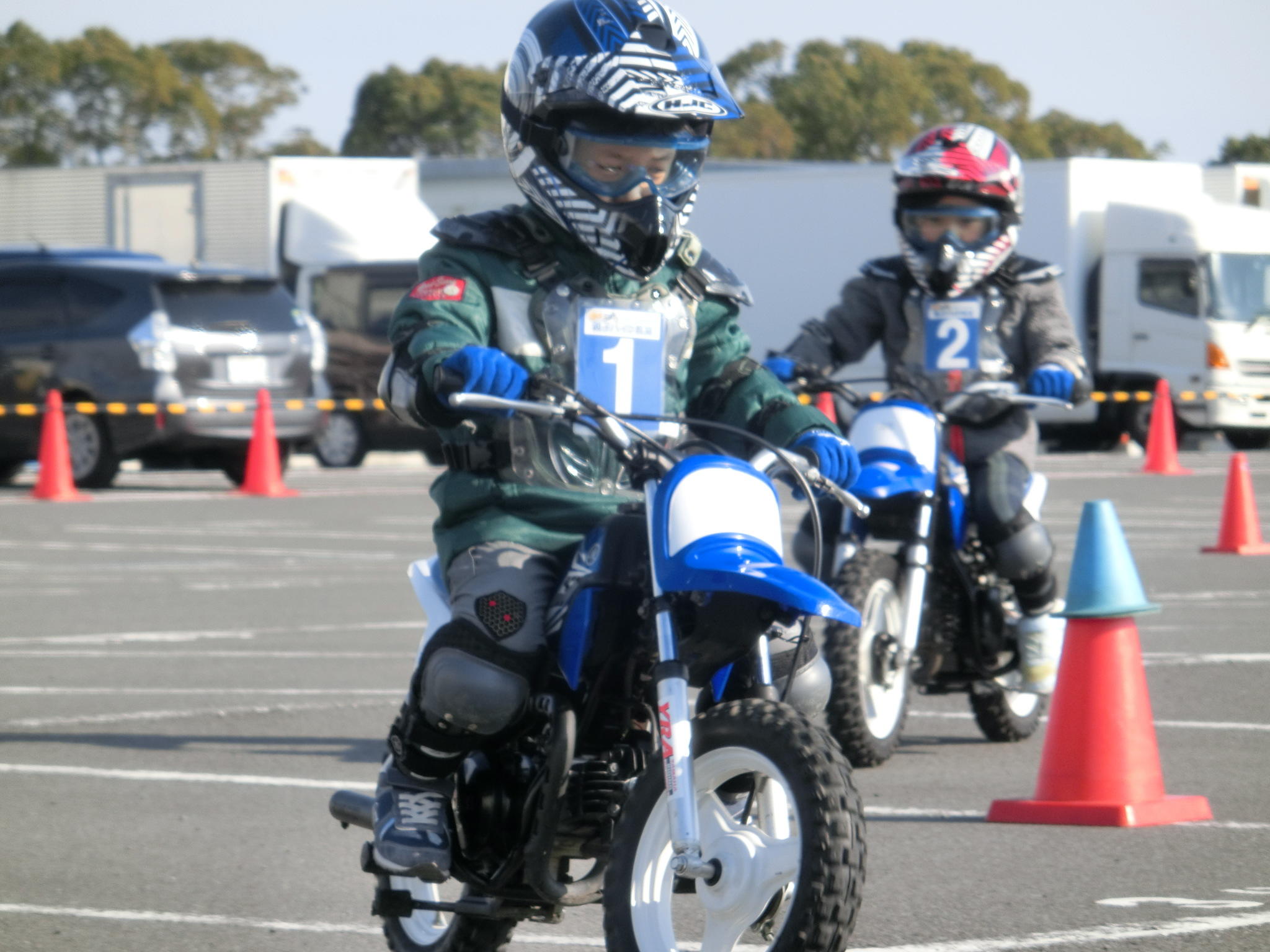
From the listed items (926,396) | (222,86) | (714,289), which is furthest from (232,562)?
(222,86)

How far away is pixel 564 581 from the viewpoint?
4309 millimetres

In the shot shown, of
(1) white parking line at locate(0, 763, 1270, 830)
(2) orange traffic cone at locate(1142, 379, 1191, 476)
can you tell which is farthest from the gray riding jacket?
(2) orange traffic cone at locate(1142, 379, 1191, 476)

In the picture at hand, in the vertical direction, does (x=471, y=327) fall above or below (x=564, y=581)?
above

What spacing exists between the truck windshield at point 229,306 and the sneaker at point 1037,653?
13.6 meters

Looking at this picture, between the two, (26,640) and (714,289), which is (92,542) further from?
(714,289)

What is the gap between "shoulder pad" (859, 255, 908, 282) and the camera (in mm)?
8227

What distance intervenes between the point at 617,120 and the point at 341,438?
69.4 ft

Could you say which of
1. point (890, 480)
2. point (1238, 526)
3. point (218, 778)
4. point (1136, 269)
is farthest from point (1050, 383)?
point (1136, 269)

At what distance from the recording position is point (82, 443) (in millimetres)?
20094

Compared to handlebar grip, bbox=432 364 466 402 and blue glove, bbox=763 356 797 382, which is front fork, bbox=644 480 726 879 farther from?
blue glove, bbox=763 356 797 382

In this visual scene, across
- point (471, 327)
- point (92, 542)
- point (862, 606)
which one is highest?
point (471, 327)

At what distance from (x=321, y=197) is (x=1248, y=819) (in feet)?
80.8

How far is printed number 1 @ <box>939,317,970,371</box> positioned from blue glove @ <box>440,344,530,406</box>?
13.6 feet

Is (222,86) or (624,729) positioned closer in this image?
(624,729)
